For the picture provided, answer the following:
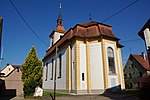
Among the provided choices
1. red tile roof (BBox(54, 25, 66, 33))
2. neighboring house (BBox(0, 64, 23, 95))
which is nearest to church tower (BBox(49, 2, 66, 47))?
red tile roof (BBox(54, 25, 66, 33))

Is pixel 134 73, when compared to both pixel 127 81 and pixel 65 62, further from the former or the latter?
pixel 65 62

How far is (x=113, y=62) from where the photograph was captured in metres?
21.9

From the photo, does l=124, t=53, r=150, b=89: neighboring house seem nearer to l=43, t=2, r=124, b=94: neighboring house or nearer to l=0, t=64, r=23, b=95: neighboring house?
l=43, t=2, r=124, b=94: neighboring house

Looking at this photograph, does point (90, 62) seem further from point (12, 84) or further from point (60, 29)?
point (60, 29)

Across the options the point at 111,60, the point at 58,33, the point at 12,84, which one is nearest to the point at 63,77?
the point at 111,60

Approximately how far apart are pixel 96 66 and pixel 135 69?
75.2 feet

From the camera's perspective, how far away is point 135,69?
39.3 metres

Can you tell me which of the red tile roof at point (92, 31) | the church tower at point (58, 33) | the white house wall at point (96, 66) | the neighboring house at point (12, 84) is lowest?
the neighboring house at point (12, 84)

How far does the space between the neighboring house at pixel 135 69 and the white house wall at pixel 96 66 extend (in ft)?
63.5

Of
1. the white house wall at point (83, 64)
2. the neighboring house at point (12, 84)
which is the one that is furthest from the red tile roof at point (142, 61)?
the neighboring house at point (12, 84)

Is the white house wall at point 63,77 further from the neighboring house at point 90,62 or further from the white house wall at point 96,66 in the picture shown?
the white house wall at point 96,66

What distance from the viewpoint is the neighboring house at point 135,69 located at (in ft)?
120

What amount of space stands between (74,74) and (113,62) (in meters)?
6.17

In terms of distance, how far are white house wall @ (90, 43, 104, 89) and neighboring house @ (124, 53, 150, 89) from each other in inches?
762
